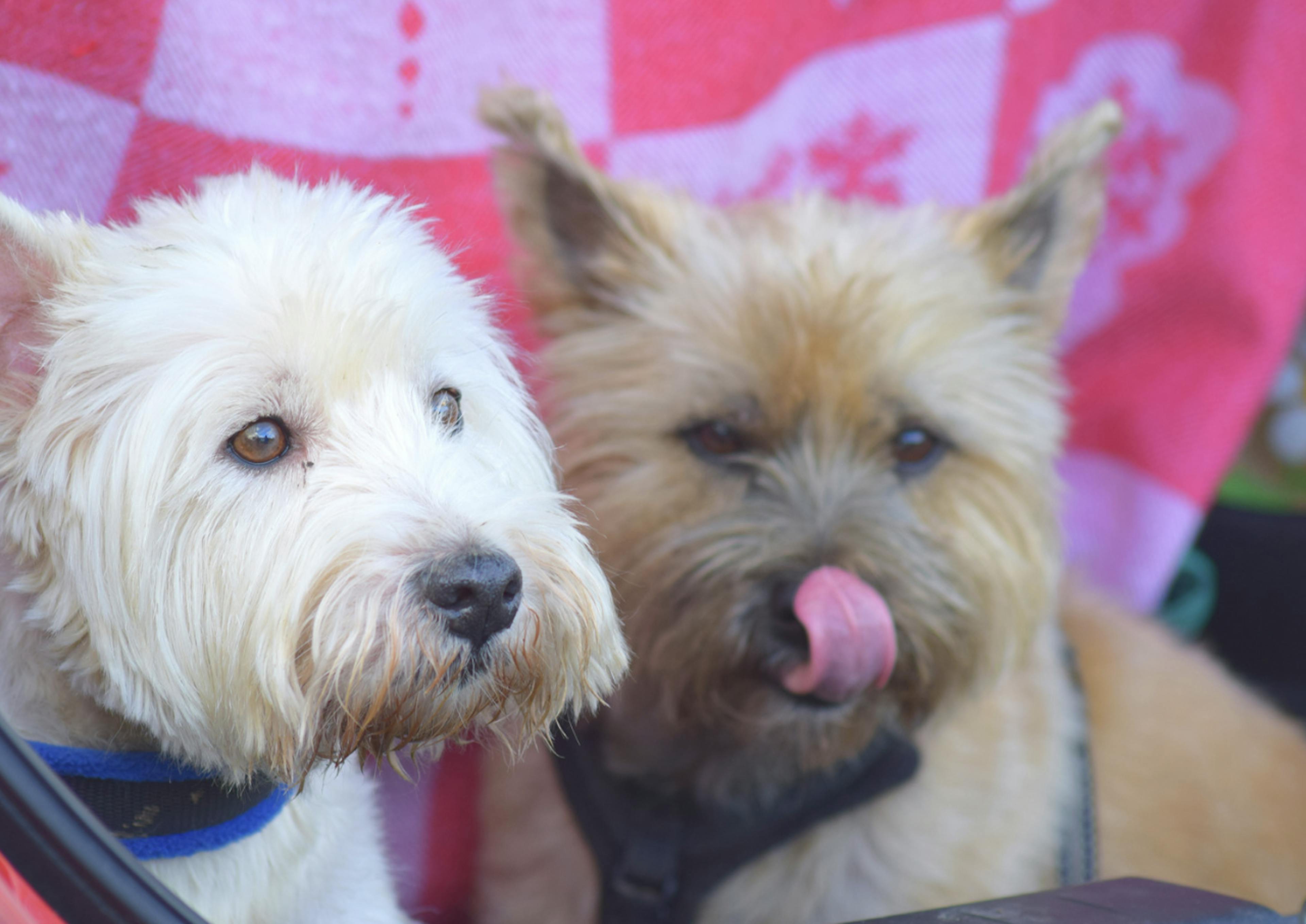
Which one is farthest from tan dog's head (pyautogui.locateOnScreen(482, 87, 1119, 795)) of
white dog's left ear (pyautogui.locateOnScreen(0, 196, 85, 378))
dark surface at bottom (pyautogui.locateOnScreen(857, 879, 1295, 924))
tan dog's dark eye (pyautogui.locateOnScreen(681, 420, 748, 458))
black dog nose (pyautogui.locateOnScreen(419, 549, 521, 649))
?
white dog's left ear (pyautogui.locateOnScreen(0, 196, 85, 378))

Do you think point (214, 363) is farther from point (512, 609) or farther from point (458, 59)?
point (458, 59)

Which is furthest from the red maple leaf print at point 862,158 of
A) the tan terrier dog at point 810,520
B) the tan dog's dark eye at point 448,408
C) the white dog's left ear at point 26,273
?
the white dog's left ear at point 26,273

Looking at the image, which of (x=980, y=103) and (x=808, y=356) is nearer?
(x=808, y=356)

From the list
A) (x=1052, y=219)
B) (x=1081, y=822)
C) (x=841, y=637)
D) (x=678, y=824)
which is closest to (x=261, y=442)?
(x=841, y=637)

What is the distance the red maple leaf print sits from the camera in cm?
235

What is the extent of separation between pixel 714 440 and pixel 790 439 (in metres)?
0.11

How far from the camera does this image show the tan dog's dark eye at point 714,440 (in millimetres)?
1603

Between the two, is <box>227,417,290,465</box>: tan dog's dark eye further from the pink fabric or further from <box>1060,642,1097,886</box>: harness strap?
<box>1060,642,1097,886</box>: harness strap

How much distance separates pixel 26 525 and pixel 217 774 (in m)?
0.27

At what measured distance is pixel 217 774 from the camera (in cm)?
101

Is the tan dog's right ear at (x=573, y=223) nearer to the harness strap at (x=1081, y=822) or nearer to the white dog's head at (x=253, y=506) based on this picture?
the white dog's head at (x=253, y=506)

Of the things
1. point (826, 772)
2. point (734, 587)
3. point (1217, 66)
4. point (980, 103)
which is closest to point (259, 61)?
point (734, 587)

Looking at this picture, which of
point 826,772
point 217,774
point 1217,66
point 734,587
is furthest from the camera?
point 1217,66

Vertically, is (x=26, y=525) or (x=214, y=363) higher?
(x=214, y=363)
